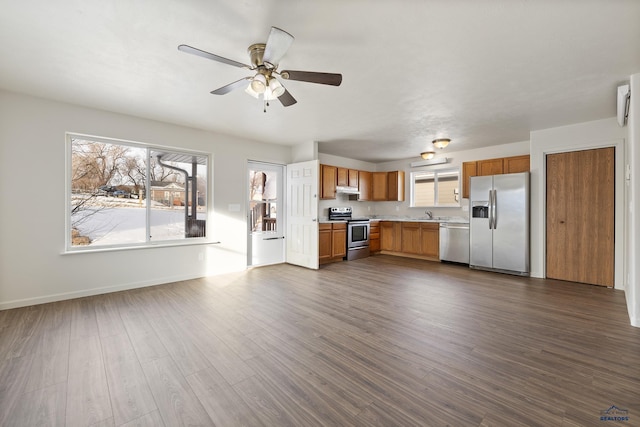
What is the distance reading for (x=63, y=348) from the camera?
230 centimetres

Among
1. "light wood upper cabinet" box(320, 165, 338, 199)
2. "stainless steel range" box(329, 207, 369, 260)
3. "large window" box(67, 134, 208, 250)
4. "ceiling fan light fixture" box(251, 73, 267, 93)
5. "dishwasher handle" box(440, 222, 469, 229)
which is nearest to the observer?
"ceiling fan light fixture" box(251, 73, 267, 93)

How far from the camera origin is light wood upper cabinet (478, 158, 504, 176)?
18.0 feet

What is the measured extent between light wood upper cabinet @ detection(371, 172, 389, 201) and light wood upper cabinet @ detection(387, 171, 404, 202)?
0.27 feet

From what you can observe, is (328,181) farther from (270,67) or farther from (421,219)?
(270,67)

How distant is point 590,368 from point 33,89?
19.5 feet

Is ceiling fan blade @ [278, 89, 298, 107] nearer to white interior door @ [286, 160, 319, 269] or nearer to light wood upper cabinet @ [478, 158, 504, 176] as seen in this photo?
white interior door @ [286, 160, 319, 269]

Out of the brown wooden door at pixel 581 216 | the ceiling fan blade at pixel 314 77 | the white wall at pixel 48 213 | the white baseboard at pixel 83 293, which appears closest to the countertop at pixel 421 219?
the brown wooden door at pixel 581 216

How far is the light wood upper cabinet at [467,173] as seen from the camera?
586 centimetres

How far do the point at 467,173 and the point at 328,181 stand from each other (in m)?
3.04

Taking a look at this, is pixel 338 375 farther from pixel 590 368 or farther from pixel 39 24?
pixel 39 24

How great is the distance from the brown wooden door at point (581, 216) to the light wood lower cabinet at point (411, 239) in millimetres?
2070

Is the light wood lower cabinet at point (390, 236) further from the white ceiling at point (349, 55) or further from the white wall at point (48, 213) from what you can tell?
the white wall at point (48, 213)

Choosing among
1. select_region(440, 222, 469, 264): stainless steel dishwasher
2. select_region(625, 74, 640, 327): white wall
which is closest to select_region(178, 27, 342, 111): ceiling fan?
select_region(625, 74, 640, 327): white wall

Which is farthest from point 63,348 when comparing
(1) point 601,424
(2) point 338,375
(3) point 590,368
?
(3) point 590,368
